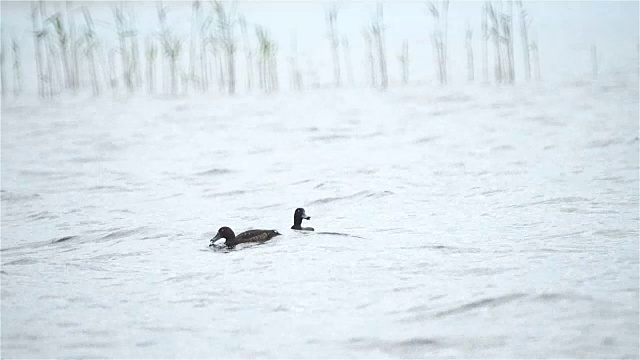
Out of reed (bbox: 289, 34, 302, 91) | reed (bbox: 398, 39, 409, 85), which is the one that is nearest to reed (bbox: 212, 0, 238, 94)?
reed (bbox: 289, 34, 302, 91)

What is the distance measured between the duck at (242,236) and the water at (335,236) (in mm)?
135

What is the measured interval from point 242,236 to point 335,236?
0.99 metres

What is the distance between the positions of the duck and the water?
135mm

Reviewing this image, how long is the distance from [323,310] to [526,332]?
1.47 metres

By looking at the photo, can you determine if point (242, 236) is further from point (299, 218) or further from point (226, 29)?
point (226, 29)

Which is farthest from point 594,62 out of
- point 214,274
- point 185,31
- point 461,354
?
point 461,354

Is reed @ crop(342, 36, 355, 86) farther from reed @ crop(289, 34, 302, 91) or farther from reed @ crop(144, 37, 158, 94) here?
reed @ crop(144, 37, 158, 94)

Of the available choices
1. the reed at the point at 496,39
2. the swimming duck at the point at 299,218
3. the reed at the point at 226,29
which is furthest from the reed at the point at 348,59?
the swimming duck at the point at 299,218

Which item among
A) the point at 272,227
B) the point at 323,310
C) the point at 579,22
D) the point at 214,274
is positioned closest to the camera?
the point at 323,310

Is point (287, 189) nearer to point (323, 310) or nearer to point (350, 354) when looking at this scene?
point (323, 310)

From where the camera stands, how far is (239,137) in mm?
21062

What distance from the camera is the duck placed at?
33.3ft

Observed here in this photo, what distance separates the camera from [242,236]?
10.2 metres

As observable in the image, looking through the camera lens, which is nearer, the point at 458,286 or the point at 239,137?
the point at 458,286
